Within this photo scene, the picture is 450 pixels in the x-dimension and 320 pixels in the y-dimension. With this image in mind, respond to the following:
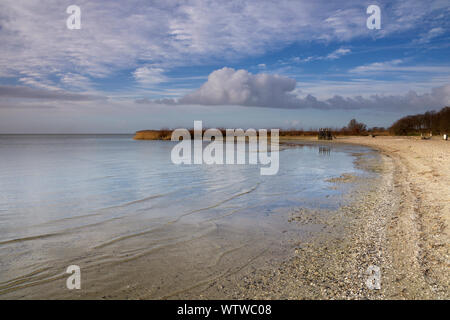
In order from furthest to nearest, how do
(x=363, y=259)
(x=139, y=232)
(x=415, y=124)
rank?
1. (x=415, y=124)
2. (x=139, y=232)
3. (x=363, y=259)

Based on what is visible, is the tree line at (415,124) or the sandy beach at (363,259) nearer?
the sandy beach at (363,259)

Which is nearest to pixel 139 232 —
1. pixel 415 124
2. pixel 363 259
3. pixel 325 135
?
pixel 363 259

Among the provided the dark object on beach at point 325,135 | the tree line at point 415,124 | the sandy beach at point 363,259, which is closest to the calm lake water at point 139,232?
the sandy beach at point 363,259

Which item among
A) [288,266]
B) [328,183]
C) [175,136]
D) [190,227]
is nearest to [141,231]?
[190,227]

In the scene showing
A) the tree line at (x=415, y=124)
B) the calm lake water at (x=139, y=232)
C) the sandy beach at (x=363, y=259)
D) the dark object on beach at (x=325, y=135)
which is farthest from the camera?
the dark object on beach at (x=325, y=135)

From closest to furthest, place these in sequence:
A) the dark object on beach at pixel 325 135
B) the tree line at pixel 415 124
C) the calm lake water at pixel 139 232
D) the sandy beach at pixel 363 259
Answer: the sandy beach at pixel 363 259, the calm lake water at pixel 139 232, the tree line at pixel 415 124, the dark object on beach at pixel 325 135

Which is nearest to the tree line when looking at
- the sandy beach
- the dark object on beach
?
the dark object on beach

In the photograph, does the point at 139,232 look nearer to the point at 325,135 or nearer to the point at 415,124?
the point at 325,135

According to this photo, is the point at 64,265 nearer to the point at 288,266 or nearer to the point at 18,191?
the point at 288,266

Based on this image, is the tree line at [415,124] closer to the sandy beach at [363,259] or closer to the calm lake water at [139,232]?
the calm lake water at [139,232]

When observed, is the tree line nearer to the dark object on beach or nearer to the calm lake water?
the dark object on beach

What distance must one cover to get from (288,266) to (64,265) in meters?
3.75

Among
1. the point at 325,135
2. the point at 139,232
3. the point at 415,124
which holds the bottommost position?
the point at 139,232

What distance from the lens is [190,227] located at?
7.06 meters
